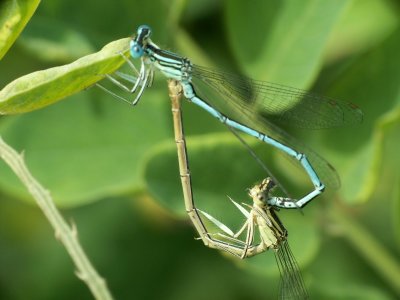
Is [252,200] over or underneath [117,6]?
underneath

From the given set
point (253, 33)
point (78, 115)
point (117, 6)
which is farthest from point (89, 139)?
point (253, 33)

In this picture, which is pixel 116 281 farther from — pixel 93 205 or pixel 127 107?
pixel 127 107

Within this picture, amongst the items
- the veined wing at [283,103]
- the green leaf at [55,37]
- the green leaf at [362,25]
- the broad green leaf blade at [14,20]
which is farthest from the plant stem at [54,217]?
the green leaf at [362,25]

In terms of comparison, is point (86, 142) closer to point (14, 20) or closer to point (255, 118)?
point (255, 118)

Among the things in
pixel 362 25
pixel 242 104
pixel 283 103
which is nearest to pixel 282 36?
pixel 283 103

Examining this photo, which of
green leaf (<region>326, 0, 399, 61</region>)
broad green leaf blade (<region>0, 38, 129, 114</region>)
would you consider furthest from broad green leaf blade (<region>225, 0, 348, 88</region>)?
broad green leaf blade (<region>0, 38, 129, 114</region>)

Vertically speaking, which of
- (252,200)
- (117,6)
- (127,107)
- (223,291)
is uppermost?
(117,6)

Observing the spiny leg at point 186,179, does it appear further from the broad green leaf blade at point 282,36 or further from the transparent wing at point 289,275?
the broad green leaf blade at point 282,36

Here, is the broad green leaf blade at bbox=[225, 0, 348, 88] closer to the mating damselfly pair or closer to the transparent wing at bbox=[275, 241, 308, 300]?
the mating damselfly pair
